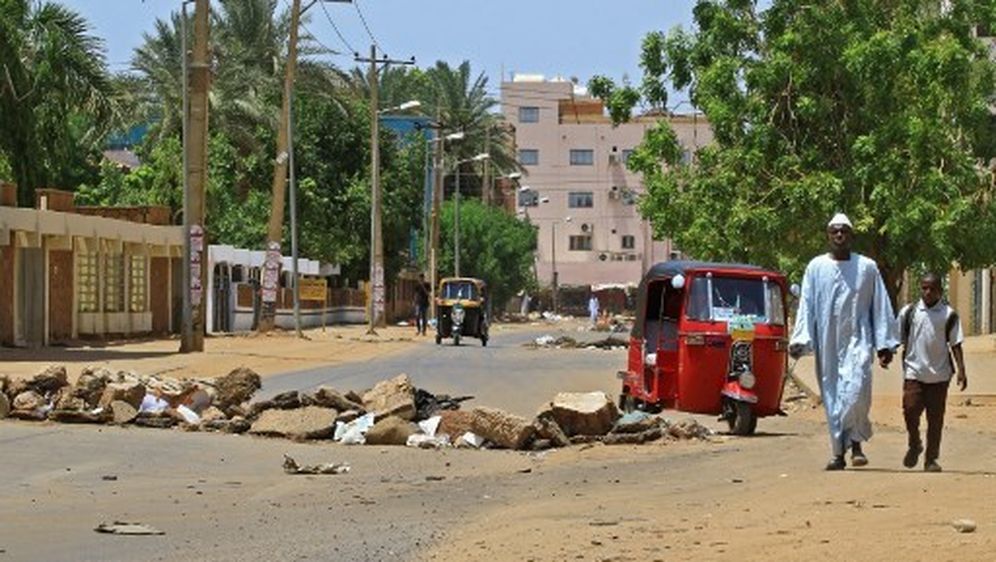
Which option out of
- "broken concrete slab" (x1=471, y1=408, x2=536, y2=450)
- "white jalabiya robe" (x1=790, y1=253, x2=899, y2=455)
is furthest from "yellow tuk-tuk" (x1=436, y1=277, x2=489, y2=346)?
"white jalabiya robe" (x1=790, y1=253, x2=899, y2=455)

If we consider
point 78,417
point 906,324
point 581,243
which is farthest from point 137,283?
point 581,243

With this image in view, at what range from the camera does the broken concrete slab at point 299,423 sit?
20.4m

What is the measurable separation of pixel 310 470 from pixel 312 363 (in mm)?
23916

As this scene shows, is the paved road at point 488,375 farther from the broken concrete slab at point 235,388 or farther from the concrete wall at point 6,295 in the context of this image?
the concrete wall at point 6,295

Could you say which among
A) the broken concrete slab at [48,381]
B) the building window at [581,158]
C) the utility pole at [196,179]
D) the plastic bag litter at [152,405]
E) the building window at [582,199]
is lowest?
the plastic bag litter at [152,405]

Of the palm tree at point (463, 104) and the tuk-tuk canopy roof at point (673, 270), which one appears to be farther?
the palm tree at point (463, 104)

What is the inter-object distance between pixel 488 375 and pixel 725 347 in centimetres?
1312

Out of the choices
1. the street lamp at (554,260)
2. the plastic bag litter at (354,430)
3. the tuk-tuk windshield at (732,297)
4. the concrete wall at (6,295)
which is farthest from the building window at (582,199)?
the plastic bag litter at (354,430)

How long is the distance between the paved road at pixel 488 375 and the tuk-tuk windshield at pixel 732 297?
3188 mm

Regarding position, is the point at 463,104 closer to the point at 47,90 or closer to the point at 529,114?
the point at 529,114

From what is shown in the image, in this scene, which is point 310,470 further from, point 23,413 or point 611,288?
point 611,288

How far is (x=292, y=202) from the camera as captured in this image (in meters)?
61.2

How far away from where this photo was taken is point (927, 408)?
1553 cm

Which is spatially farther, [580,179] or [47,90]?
[580,179]
